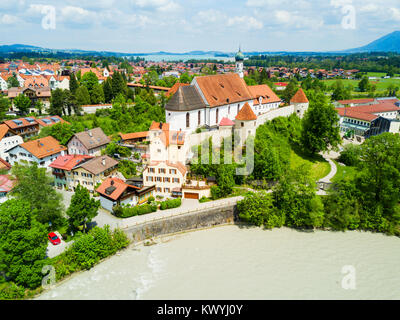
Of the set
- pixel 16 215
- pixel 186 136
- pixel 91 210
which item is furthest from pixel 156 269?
pixel 186 136

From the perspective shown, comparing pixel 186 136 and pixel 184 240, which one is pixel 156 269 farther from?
pixel 186 136

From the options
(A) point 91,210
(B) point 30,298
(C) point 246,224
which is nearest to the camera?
(B) point 30,298

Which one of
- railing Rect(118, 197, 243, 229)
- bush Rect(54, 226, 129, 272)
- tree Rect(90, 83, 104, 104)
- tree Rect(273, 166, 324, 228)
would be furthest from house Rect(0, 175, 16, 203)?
tree Rect(90, 83, 104, 104)

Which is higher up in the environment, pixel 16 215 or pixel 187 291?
pixel 16 215

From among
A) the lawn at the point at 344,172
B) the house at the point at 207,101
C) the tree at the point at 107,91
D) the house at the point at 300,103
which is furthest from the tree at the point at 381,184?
the tree at the point at 107,91

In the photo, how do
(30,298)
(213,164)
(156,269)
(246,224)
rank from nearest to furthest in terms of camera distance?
(30,298) → (156,269) → (246,224) → (213,164)

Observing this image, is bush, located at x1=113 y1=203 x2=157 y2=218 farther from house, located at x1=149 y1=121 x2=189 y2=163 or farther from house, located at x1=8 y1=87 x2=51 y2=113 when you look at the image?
house, located at x1=8 y1=87 x2=51 y2=113

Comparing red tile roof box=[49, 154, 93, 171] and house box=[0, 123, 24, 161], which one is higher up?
house box=[0, 123, 24, 161]
